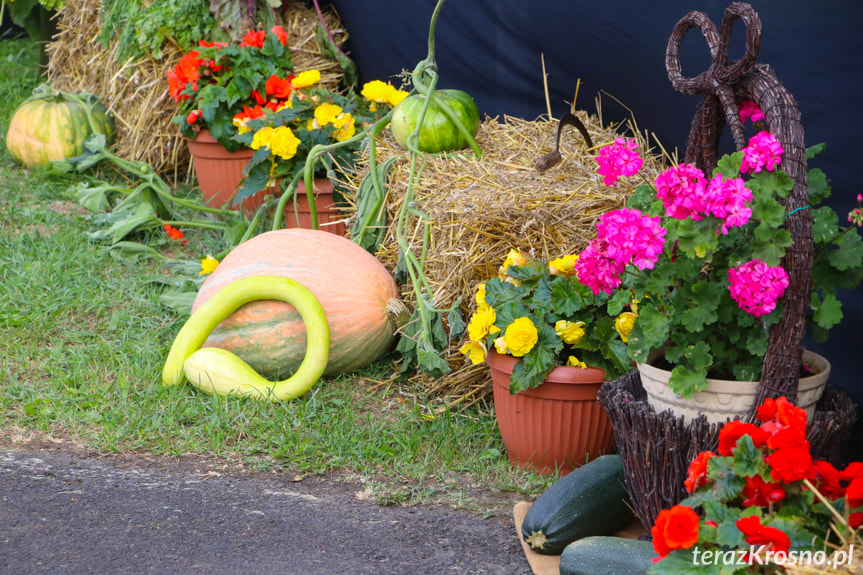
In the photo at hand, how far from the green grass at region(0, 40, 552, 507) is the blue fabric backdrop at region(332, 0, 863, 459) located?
1211mm

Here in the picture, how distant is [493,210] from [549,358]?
2.29ft

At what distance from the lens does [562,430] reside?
2.50m

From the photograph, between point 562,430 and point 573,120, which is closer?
point 562,430

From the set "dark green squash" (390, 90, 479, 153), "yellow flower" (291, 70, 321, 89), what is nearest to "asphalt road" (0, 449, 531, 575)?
"dark green squash" (390, 90, 479, 153)

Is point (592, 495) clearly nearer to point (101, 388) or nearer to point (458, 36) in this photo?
point (101, 388)

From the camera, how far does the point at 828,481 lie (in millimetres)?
1683

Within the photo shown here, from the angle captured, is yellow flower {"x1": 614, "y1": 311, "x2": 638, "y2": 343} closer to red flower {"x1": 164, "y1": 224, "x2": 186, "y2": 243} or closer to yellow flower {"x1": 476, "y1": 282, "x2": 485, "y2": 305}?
yellow flower {"x1": 476, "y1": 282, "x2": 485, "y2": 305}

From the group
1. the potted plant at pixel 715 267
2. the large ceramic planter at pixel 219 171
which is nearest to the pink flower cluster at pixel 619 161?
the potted plant at pixel 715 267

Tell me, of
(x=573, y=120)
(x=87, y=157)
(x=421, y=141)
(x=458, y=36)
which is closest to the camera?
(x=573, y=120)

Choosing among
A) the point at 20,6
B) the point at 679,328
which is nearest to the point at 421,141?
the point at 679,328

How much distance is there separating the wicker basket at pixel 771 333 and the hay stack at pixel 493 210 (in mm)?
729

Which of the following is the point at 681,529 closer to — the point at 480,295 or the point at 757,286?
the point at 757,286

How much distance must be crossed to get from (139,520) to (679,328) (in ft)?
4.98

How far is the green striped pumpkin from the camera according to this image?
5.10 m
